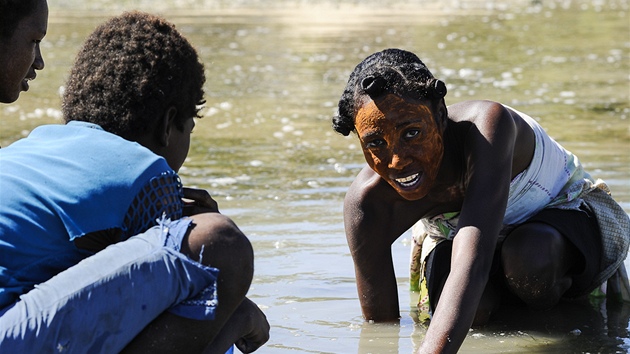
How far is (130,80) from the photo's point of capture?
2910 mm

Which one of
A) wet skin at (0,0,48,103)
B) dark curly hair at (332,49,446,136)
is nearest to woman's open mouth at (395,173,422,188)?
dark curly hair at (332,49,446,136)

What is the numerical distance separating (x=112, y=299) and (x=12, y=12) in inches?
47.0

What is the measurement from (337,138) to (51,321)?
5.34 m

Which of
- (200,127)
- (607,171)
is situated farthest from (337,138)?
(607,171)

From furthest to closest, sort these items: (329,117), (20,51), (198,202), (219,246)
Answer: (329,117) < (20,51) < (198,202) < (219,246)

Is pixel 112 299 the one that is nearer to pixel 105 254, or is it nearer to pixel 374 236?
pixel 105 254

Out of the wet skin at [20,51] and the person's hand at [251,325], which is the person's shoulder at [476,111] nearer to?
the person's hand at [251,325]

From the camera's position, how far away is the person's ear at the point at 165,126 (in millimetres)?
2980

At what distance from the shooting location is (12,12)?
3.34 m

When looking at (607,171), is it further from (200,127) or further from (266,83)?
(266,83)

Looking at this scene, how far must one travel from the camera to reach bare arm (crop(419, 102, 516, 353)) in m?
3.24

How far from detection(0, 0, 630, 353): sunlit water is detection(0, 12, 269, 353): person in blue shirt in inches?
42.7

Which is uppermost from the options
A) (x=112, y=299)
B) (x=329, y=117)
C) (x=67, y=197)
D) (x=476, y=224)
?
(x=67, y=197)

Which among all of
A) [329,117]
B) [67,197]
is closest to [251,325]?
[67,197]
